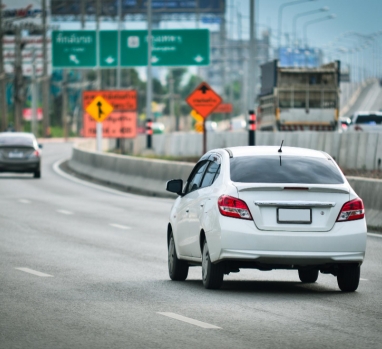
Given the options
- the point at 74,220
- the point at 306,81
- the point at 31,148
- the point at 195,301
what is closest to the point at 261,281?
the point at 195,301

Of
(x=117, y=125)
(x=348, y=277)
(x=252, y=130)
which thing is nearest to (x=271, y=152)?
(x=348, y=277)

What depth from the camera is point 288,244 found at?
11797 mm

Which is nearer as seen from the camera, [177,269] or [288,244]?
[288,244]

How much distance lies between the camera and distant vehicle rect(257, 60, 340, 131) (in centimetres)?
4778

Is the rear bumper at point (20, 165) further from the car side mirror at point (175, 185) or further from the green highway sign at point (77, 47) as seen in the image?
the car side mirror at point (175, 185)

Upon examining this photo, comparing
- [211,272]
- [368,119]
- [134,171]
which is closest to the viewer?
[211,272]

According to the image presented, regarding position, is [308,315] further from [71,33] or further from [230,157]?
[71,33]

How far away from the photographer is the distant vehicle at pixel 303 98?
4778cm

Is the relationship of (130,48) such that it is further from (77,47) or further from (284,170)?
(284,170)

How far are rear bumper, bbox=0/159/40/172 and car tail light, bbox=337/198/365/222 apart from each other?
28349 millimetres

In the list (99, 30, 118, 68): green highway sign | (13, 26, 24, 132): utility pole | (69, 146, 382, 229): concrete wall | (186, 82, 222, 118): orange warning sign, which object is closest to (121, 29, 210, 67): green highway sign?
(99, 30, 118, 68): green highway sign

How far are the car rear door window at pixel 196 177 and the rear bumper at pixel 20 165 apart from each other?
2630 centimetres

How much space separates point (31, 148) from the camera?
39.8 meters

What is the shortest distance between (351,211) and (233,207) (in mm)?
1100
